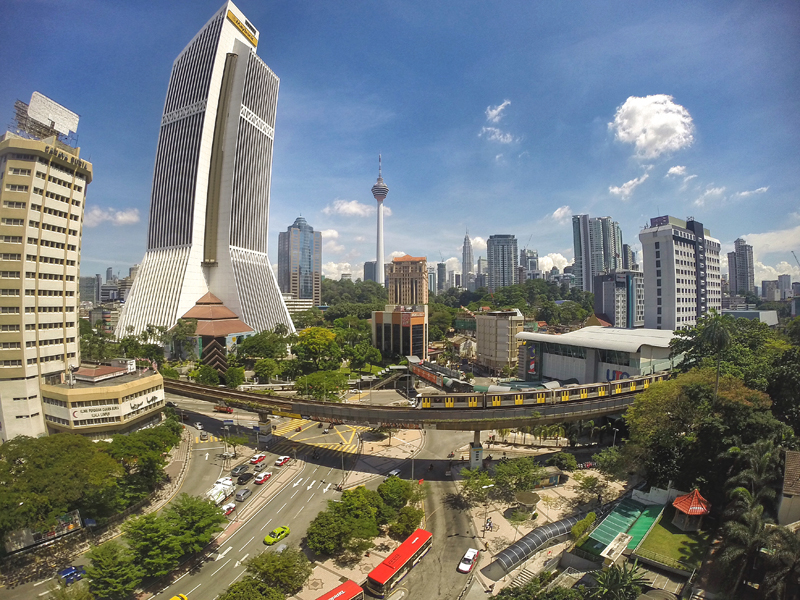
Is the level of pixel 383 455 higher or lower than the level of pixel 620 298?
lower

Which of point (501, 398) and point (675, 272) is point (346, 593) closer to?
point (501, 398)

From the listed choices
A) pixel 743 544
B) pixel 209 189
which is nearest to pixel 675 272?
pixel 743 544

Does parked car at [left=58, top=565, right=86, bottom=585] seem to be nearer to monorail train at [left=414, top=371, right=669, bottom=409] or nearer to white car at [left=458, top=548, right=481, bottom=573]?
white car at [left=458, top=548, right=481, bottom=573]

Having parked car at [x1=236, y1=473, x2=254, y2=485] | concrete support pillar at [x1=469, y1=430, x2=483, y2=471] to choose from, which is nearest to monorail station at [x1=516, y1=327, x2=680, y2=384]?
concrete support pillar at [x1=469, y1=430, x2=483, y2=471]

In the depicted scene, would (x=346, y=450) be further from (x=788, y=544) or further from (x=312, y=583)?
(x=788, y=544)

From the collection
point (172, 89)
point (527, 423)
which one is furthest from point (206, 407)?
point (172, 89)

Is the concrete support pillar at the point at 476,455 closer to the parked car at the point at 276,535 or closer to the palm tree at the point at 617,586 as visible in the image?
the parked car at the point at 276,535
